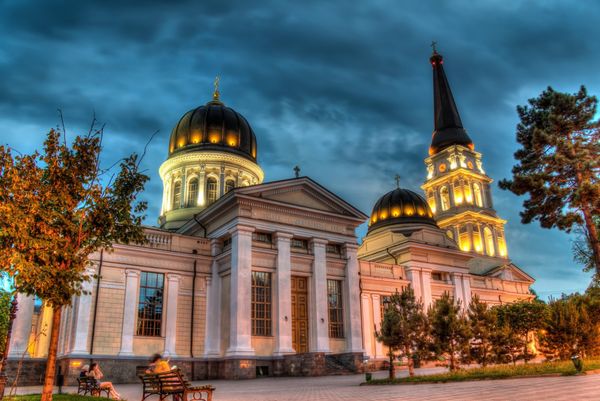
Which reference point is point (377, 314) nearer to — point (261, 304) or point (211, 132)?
point (261, 304)

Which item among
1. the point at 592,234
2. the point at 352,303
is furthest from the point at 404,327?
the point at 352,303

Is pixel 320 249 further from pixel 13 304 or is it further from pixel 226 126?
pixel 13 304

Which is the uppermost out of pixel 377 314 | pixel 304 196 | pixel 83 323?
pixel 304 196

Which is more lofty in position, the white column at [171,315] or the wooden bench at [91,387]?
the white column at [171,315]

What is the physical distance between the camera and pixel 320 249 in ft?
105

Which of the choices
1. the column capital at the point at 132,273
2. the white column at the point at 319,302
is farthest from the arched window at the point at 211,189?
the column capital at the point at 132,273

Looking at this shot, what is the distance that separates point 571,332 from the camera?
76.6 feet

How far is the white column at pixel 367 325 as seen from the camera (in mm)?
35156

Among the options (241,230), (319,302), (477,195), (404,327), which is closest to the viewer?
(404,327)

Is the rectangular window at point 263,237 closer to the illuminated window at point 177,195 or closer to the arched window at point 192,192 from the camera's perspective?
the arched window at point 192,192

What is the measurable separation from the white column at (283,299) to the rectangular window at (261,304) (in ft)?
1.66

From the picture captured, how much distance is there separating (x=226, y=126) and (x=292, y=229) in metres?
14.5

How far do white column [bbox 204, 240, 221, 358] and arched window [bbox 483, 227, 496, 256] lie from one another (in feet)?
142

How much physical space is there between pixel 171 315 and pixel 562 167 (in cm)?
2252
